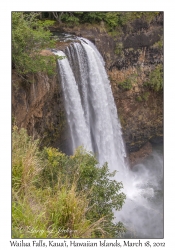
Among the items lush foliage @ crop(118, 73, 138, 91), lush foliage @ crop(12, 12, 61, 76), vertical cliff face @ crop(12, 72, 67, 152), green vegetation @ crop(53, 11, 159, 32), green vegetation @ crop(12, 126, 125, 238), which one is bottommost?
green vegetation @ crop(12, 126, 125, 238)

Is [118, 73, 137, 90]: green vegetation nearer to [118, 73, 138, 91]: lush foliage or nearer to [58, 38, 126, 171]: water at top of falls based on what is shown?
[118, 73, 138, 91]: lush foliage

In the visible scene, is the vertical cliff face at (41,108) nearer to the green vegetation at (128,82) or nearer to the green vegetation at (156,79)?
the green vegetation at (128,82)

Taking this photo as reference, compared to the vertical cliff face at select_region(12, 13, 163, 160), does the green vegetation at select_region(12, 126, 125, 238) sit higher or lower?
lower

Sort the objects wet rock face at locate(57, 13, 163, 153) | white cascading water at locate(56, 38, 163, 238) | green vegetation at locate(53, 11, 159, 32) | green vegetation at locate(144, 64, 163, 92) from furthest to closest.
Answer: green vegetation at locate(144, 64, 163, 92) → wet rock face at locate(57, 13, 163, 153) → green vegetation at locate(53, 11, 159, 32) → white cascading water at locate(56, 38, 163, 238)

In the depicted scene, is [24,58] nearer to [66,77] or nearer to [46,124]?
[66,77]

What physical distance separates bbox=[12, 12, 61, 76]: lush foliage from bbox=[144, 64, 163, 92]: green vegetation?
974 centimetres

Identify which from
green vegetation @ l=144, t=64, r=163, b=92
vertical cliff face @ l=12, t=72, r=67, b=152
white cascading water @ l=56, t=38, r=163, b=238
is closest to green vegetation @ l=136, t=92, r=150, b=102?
green vegetation @ l=144, t=64, r=163, b=92

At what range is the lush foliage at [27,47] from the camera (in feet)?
29.0

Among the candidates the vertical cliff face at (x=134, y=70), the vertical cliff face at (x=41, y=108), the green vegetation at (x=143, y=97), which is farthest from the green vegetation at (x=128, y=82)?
the vertical cliff face at (x=41, y=108)

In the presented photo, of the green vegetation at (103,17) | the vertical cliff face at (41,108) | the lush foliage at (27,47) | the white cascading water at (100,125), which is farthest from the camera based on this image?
the green vegetation at (103,17)

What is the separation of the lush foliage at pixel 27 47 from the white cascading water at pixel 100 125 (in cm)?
192

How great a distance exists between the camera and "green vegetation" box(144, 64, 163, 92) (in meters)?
18.8

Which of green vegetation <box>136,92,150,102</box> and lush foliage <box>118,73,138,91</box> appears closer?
lush foliage <box>118,73,138,91</box>

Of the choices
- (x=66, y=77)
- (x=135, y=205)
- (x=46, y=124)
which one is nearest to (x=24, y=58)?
(x=66, y=77)
